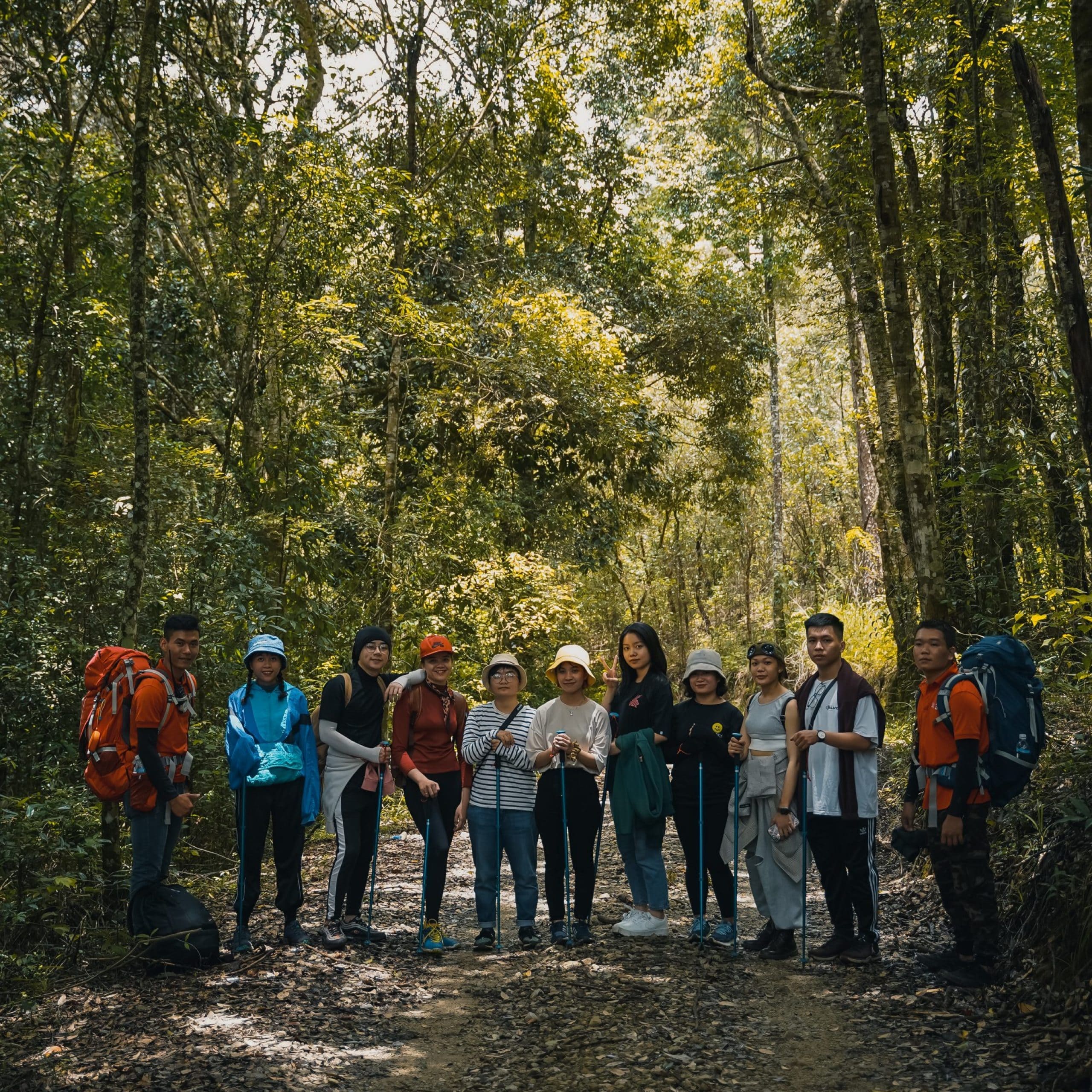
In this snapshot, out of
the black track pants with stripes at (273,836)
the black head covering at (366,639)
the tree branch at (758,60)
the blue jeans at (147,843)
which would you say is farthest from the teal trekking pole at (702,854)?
the tree branch at (758,60)

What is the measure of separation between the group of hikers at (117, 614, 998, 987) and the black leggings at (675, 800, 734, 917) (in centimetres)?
1

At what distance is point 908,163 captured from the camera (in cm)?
1086

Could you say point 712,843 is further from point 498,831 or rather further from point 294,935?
point 294,935

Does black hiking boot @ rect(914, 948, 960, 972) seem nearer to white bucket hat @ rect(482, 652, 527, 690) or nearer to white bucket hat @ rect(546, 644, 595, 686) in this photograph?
white bucket hat @ rect(546, 644, 595, 686)

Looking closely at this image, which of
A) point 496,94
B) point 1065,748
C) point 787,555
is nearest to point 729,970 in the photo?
point 1065,748

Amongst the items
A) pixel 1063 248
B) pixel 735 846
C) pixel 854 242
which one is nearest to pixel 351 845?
pixel 735 846

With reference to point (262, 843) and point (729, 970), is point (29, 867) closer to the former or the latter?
point (262, 843)

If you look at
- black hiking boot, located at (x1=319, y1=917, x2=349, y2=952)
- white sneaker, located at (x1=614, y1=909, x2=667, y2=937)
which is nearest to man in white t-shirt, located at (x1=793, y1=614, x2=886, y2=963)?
white sneaker, located at (x1=614, y1=909, x2=667, y2=937)

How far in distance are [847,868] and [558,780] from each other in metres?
1.68

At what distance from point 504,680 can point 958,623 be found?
4705 millimetres

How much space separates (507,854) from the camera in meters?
5.92

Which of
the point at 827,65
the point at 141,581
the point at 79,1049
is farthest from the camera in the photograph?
the point at 827,65

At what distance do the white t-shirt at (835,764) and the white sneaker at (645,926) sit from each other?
1.27 m

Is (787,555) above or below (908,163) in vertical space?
below
